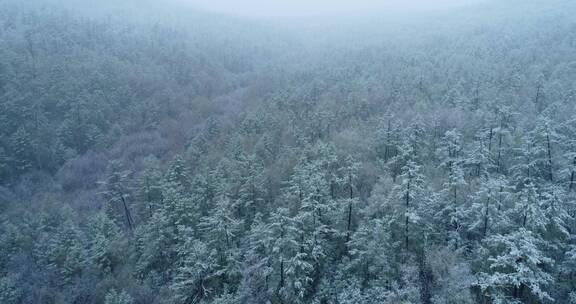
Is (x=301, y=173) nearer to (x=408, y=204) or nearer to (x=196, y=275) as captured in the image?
(x=408, y=204)

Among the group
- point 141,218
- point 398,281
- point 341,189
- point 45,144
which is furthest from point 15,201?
point 398,281

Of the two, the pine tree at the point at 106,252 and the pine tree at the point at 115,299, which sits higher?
the pine tree at the point at 115,299

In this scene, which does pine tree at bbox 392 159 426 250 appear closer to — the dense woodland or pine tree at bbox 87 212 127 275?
the dense woodland

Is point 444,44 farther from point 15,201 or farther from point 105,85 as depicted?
point 15,201

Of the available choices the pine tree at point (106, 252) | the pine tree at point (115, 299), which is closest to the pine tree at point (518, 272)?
the pine tree at point (115, 299)

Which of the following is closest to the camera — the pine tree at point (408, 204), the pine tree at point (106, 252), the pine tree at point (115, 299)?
the pine tree at point (408, 204)

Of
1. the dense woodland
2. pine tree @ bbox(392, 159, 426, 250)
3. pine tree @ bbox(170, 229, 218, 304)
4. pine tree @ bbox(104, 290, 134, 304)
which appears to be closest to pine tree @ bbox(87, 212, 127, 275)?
the dense woodland

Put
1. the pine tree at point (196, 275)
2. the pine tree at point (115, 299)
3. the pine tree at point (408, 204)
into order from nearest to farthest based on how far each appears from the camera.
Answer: the pine tree at point (408, 204), the pine tree at point (115, 299), the pine tree at point (196, 275)

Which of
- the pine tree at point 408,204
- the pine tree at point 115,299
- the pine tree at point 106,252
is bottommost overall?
A: the pine tree at point 106,252

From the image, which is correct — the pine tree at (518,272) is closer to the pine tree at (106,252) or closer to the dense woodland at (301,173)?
the dense woodland at (301,173)
